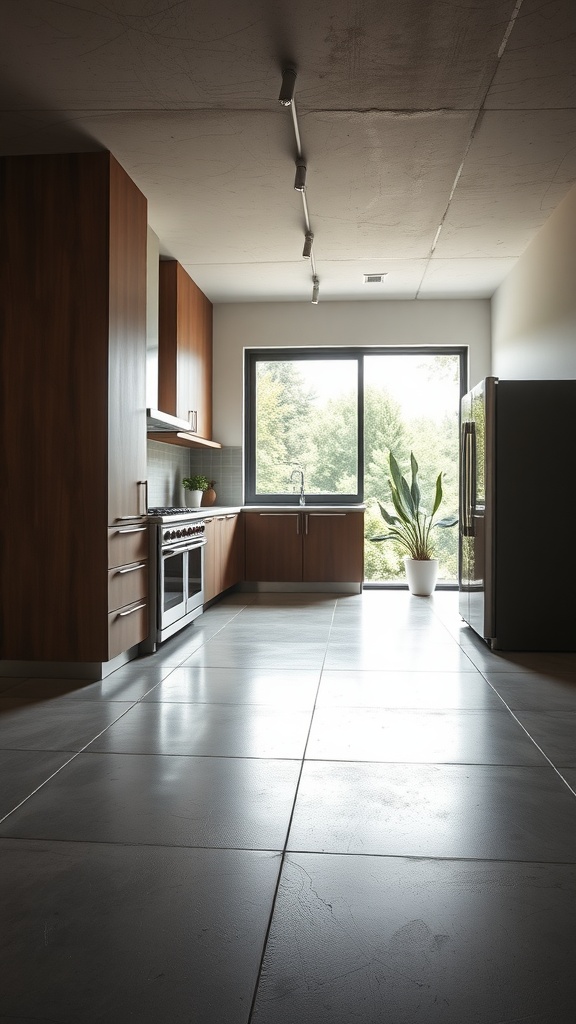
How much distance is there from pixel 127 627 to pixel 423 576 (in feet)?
12.0

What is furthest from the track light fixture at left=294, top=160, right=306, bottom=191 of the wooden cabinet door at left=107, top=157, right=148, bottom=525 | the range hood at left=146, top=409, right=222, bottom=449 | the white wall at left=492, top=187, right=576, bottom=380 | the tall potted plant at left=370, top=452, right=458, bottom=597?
the tall potted plant at left=370, top=452, right=458, bottom=597

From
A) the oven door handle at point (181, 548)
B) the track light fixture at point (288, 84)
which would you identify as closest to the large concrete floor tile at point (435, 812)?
the oven door handle at point (181, 548)

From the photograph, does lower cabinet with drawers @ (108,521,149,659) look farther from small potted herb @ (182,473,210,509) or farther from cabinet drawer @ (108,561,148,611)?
small potted herb @ (182,473,210,509)

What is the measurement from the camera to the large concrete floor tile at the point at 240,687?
328 cm

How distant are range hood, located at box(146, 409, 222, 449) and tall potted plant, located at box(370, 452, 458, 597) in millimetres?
1696

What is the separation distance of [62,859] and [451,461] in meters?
5.95

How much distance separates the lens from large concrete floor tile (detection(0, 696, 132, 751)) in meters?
2.72

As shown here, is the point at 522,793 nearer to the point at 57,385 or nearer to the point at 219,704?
the point at 219,704

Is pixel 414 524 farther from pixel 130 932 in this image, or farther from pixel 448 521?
pixel 130 932

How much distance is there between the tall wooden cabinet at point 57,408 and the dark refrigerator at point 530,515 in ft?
7.14

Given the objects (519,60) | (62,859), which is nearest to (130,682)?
(62,859)

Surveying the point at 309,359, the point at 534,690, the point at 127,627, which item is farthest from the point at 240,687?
the point at 309,359

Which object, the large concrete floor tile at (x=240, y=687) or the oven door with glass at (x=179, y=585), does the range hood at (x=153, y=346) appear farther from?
the large concrete floor tile at (x=240, y=687)

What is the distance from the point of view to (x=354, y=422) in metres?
7.29
